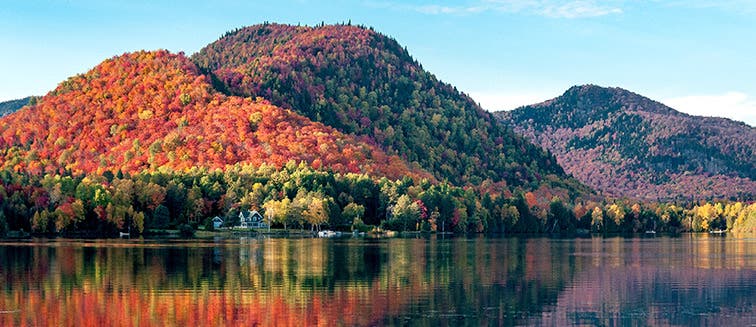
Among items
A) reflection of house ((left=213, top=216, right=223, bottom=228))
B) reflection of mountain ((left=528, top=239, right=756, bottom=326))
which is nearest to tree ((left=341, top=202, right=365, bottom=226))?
reflection of house ((left=213, top=216, right=223, bottom=228))

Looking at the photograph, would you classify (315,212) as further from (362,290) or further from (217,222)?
(362,290)

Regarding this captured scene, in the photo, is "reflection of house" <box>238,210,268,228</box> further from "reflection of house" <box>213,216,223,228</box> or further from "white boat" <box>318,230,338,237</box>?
"white boat" <box>318,230,338,237</box>

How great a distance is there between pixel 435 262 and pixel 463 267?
22.4 ft

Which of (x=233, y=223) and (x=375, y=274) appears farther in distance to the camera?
(x=233, y=223)

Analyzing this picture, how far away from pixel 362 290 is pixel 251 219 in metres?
123

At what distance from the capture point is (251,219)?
7456 inches

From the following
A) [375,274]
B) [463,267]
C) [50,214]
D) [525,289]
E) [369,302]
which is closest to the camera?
[369,302]

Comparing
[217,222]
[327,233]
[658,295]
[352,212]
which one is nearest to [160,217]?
[217,222]

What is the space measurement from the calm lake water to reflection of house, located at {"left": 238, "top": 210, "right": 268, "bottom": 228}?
80.4 meters

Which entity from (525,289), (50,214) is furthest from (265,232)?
(525,289)

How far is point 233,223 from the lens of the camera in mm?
186625

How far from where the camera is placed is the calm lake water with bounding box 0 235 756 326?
55219mm

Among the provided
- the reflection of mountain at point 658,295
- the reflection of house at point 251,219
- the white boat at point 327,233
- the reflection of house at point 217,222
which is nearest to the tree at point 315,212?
the white boat at point 327,233

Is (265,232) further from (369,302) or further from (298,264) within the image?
(369,302)
